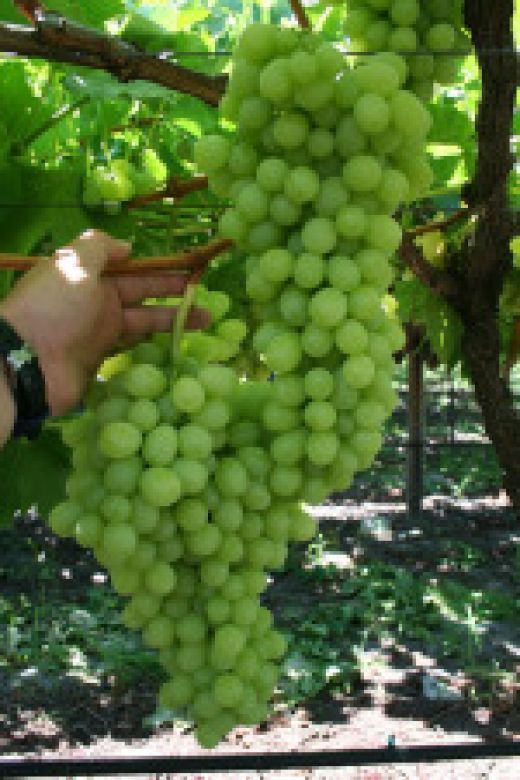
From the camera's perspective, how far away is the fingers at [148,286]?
1.04 m

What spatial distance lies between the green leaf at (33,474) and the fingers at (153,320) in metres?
0.67

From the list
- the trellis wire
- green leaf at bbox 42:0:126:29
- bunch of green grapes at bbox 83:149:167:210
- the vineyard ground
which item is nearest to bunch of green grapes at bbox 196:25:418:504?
bunch of green grapes at bbox 83:149:167:210

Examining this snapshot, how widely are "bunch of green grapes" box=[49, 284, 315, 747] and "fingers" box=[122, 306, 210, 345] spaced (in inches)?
1.3

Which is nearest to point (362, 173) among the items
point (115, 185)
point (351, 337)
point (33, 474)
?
point (351, 337)

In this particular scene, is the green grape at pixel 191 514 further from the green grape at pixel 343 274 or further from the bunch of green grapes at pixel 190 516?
the green grape at pixel 343 274

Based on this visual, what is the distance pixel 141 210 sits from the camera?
5.42 ft

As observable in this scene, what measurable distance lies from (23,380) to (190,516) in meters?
0.29

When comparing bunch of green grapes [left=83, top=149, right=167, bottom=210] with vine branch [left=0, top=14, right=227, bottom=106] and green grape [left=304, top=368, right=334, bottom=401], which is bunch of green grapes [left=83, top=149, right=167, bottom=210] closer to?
vine branch [left=0, top=14, right=227, bottom=106]

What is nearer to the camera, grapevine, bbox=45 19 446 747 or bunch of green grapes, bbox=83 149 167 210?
grapevine, bbox=45 19 446 747

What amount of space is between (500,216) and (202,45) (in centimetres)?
60

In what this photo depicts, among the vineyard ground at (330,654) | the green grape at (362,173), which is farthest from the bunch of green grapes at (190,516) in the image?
the vineyard ground at (330,654)

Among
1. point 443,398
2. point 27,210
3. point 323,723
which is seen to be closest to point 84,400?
point 27,210

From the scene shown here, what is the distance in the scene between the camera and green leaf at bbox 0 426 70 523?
1.66 m

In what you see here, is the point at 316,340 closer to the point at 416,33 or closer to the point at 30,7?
the point at 416,33
